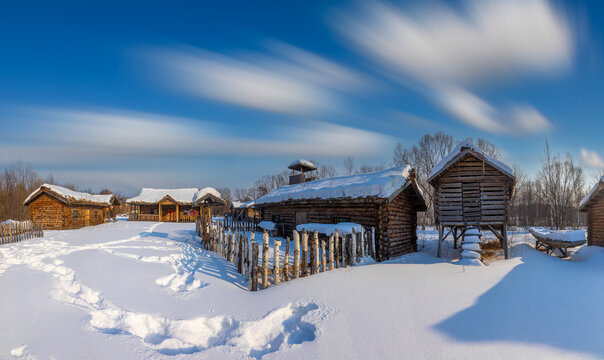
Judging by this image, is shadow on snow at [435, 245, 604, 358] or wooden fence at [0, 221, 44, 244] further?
wooden fence at [0, 221, 44, 244]

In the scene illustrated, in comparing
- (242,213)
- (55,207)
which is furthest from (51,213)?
(242,213)

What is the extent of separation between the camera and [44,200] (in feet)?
85.4

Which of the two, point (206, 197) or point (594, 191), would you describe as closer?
point (594, 191)

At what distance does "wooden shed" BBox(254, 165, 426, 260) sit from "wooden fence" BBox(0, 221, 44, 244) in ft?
54.5

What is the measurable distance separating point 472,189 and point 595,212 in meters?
9.64

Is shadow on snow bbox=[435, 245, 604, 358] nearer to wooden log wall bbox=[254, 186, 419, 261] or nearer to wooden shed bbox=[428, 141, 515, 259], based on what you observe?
wooden log wall bbox=[254, 186, 419, 261]

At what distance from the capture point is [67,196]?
84.7ft

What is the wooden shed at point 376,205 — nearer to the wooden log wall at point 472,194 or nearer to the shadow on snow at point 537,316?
the wooden log wall at point 472,194

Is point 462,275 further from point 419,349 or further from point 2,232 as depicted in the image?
point 2,232

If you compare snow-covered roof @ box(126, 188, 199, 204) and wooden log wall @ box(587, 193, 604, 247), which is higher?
snow-covered roof @ box(126, 188, 199, 204)

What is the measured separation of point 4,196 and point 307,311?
52.0 m

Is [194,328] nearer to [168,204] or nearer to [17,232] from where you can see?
[17,232]

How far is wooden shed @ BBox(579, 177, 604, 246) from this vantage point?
1492 centimetres

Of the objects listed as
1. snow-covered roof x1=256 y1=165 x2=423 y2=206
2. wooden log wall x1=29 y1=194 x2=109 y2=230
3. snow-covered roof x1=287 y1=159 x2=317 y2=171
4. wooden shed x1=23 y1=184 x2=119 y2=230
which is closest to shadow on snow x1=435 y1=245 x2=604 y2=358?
snow-covered roof x1=256 y1=165 x2=423 y2=206
